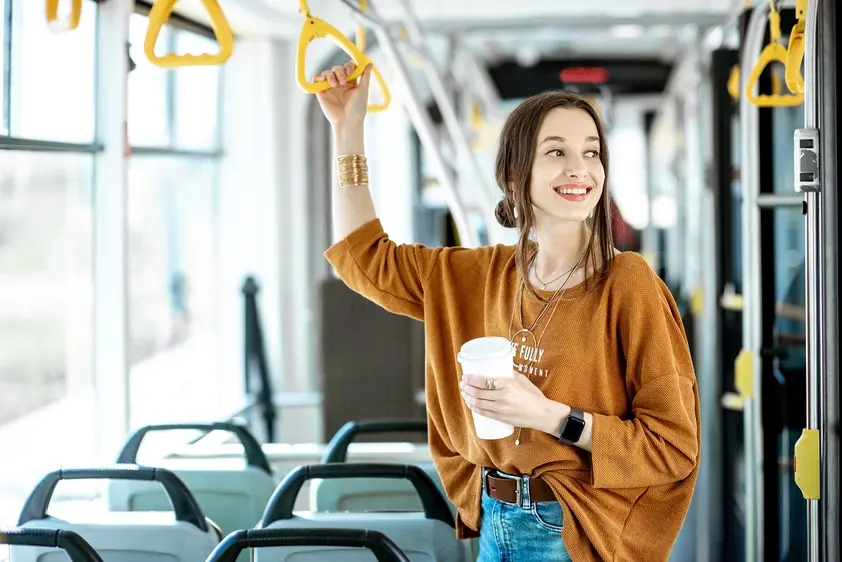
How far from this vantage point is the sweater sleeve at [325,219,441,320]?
1812 millimetres

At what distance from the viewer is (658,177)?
1149cm

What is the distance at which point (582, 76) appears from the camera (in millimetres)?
7414

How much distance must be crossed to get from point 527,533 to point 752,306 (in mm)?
1544

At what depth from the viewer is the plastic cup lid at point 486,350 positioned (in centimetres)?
144

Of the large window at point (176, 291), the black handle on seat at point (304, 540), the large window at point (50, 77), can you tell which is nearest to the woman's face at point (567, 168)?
the black handle on seat at point (304, 540)

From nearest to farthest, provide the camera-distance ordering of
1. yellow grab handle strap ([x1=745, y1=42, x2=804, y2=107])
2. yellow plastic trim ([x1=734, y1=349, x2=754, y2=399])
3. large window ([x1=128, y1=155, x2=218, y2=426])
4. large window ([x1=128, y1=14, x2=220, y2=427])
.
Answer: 1. yellow grab handle strap ([x1=745, y1=42, x2=804, y2=107])
2. yellow plastic trim ([x1=734, y1=349, x2=754, y2=399])
3. large window ([x1=128, y1=14, x2=220, y2=427])
4. large window ([x1=128, y1=155, x2=218, y2=426])

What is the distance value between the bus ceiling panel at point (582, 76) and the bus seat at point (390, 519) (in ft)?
18.8

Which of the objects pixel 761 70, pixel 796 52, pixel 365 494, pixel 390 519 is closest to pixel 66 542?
pixel 390 519

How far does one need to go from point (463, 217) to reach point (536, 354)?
166 cm

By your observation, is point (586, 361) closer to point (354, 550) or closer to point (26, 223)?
point (354, 550)

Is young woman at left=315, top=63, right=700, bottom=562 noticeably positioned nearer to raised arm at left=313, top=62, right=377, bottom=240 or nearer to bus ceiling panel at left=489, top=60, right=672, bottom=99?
raised arm at left=313, top=62, right=377, bottom=240

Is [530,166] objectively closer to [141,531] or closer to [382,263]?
[382,263]

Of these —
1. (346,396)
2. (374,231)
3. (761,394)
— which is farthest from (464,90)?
(374,231)

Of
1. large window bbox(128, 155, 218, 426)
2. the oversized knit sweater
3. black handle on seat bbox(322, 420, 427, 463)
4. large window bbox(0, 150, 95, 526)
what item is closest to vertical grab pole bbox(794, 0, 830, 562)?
the oversized knit sweater
